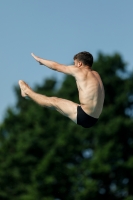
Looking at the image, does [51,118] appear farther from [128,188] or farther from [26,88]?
[26,88]

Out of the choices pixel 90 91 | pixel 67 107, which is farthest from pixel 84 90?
pixel 67 107

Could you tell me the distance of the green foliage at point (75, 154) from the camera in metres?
42.6

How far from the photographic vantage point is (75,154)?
44.6m

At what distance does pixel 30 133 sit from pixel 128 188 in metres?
8.01

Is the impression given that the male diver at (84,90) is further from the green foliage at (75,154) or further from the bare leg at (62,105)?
the green foliage at (75,154)

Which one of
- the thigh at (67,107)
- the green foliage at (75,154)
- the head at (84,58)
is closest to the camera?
the head at (84,58)

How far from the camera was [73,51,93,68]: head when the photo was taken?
12523 mm

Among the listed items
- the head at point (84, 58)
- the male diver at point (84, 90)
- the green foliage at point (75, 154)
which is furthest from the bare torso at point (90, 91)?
the green foliage at point (75, 154)

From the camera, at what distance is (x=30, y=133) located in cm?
4669

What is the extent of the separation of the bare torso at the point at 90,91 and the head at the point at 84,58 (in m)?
0.14

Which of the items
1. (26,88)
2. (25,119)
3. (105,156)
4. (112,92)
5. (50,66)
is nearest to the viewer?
(50,66)

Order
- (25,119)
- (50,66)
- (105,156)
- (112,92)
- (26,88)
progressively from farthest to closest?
(25,119) < (112,92) < (105,156) < (26,88) < (50,66)

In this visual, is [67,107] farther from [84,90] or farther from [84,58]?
[84,58]

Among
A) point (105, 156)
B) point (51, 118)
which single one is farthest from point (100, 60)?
point (105, 156)
